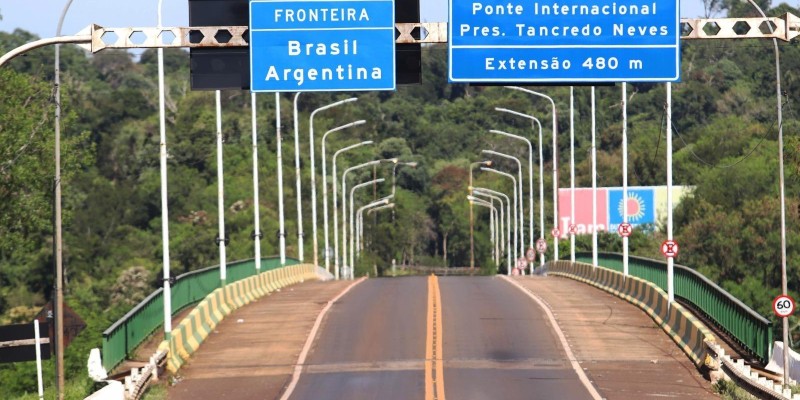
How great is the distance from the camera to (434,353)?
104 feet

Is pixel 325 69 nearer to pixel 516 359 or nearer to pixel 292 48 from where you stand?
pixel 292 48

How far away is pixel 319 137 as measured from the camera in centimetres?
14425

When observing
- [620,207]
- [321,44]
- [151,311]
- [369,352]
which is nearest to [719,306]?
[369,352]

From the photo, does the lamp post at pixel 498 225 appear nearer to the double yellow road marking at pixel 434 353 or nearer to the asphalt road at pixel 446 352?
the asphalt road at pixel 446 352

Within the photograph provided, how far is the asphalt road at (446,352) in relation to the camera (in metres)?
26.8

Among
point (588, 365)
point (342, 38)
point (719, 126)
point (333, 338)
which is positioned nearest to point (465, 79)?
point (342, 38)

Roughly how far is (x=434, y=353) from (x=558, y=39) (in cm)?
932

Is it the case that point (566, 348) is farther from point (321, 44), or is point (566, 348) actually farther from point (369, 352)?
point (321, 44)

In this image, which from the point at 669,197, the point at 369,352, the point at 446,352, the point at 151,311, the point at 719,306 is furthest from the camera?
the point at 669,197

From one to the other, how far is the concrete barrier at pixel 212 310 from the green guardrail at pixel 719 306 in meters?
11.8

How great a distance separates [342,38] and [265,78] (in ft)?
4.83

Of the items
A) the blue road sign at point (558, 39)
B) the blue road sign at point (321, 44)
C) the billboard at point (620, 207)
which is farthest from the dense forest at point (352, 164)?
the blue road sign at point (321, 44)

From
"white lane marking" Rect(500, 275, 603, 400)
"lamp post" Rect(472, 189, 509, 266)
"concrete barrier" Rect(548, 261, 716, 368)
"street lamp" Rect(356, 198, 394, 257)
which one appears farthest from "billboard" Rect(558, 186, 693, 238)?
"white lane marking" Rect(500, 275, 603, 400)

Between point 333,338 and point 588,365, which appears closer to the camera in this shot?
point 588,365
